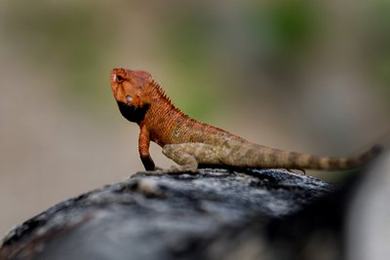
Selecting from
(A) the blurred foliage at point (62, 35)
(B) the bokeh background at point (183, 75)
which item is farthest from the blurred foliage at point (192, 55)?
(A) the blurred foliage at point (62, 35)

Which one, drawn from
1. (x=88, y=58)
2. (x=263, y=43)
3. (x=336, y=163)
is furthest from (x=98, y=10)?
(x=336, y=163)

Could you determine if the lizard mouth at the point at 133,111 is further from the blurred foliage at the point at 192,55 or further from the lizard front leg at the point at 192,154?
the blurred foliage at the point at 192,55

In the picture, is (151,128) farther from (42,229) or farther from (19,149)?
(19,149)

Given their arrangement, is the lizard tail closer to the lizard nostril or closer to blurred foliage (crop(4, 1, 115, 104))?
the lizard nostril

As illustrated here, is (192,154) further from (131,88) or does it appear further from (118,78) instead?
(118,78)

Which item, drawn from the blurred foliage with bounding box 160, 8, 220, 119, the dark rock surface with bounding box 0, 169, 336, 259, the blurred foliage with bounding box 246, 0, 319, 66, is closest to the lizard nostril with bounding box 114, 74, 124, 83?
the dark rock surface with bounding box 0, 169, 336, 259

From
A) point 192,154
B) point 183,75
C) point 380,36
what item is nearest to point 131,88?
point 192,154
